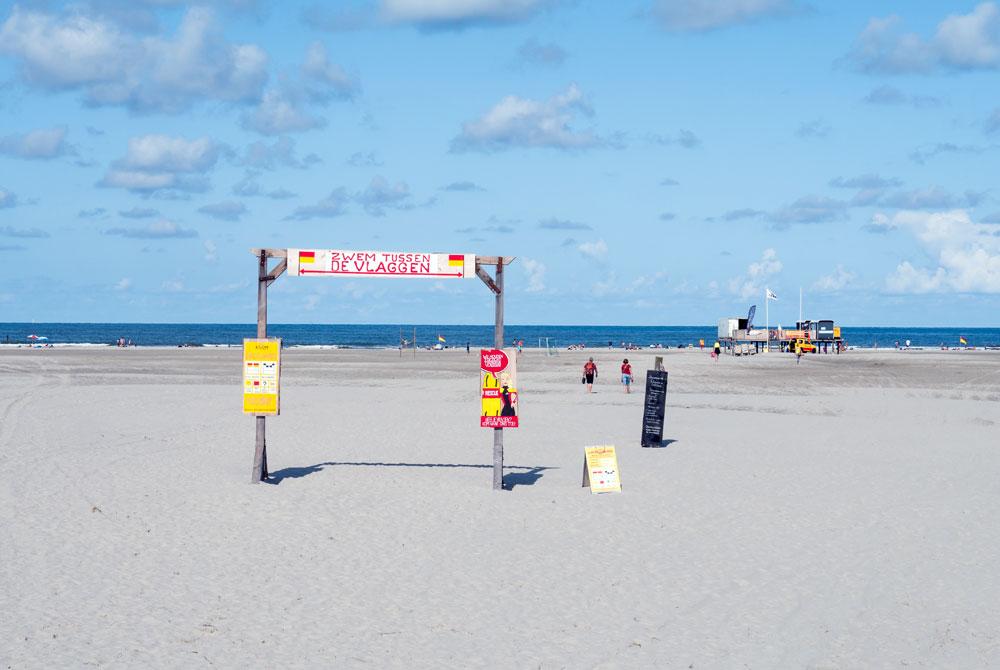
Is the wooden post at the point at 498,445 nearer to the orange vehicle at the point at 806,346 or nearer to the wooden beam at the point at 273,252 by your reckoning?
the wooden beam at the point at 273,252

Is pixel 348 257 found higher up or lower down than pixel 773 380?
higher up

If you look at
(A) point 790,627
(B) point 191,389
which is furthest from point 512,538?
(B) point 191,389

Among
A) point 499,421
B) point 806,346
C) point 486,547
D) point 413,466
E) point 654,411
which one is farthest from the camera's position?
point 806,346

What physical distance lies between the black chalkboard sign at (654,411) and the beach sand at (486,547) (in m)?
0.40

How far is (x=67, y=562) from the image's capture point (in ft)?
31.2

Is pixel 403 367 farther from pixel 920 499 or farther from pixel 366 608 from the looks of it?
pixel 366 608

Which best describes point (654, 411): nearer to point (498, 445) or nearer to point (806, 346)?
point (498, 445)

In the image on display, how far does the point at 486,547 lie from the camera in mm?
10594

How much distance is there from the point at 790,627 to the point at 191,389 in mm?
27292

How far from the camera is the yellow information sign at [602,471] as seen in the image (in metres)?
13.7

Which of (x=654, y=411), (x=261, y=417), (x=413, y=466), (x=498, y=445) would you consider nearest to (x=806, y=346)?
(x=654, y=411)

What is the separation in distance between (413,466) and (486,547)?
18.1 ft

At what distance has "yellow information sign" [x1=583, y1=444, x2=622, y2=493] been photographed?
13.7m

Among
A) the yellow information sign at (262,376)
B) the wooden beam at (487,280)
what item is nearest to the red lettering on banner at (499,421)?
the wooden beam at (487,280)
